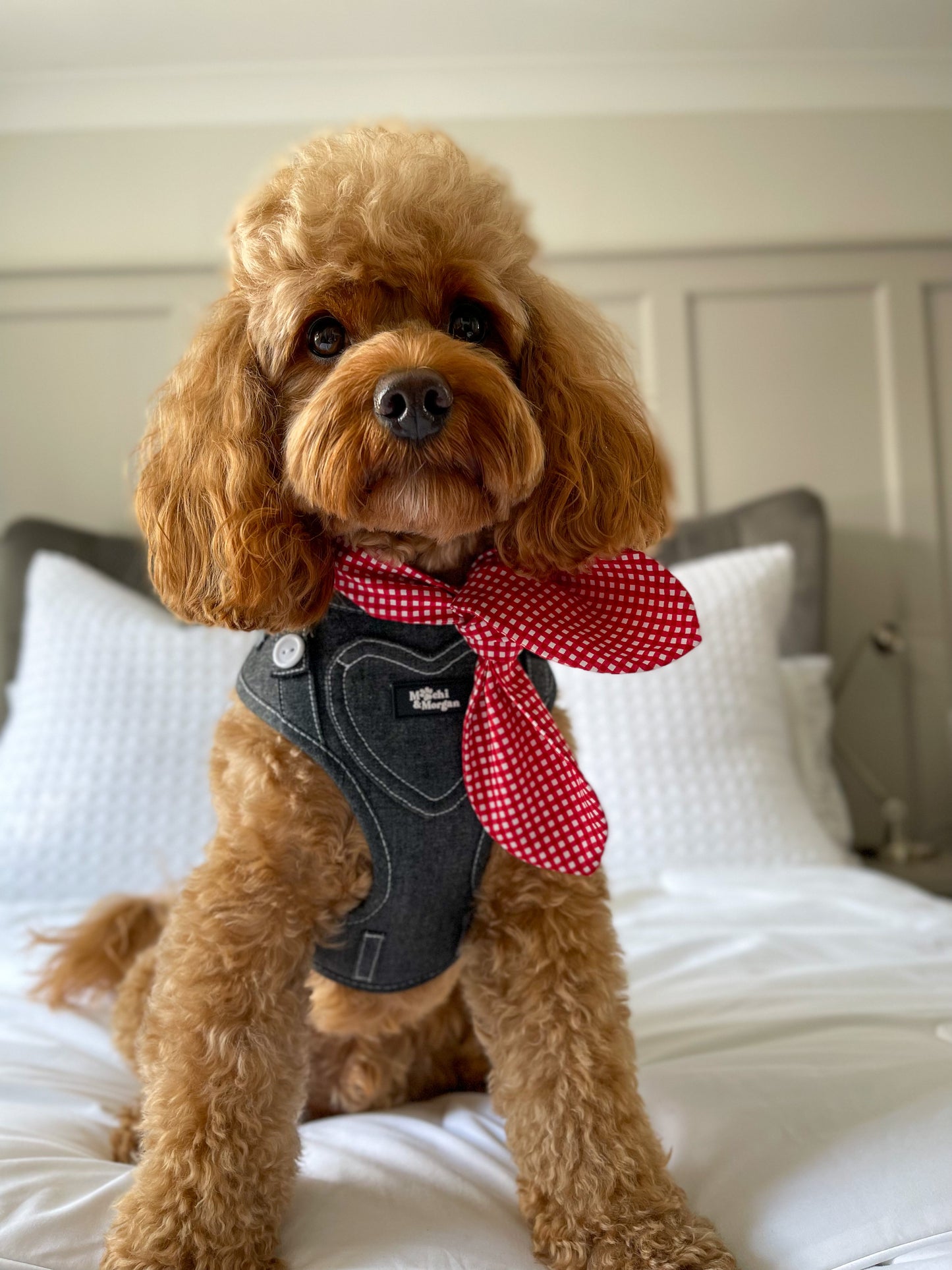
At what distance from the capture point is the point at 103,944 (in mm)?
1298

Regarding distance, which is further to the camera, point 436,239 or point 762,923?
point 762,923

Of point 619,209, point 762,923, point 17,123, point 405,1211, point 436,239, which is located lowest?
point 405,1211

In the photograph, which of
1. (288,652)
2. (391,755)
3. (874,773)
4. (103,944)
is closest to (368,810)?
(391,755)

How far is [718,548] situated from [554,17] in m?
1.31

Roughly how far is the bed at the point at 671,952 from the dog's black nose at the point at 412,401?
0.61 m

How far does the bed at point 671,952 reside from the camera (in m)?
0.81

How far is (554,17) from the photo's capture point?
2480 millimetres

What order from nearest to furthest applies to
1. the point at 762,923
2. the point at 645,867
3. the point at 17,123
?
the point at 762,923 → the point at 645,867 → the point at 17,123

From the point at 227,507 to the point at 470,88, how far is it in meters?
2.26

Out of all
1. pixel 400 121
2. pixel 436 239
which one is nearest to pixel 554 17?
pixel 400 121

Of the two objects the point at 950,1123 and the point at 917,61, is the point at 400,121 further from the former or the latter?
the point at 917,61

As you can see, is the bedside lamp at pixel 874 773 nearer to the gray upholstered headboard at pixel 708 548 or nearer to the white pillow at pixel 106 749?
the gray upholstered headboard at pixel 708 548

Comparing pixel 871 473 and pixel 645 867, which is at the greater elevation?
pixel 871 473

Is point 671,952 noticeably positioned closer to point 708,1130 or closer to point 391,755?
point 708,1130
